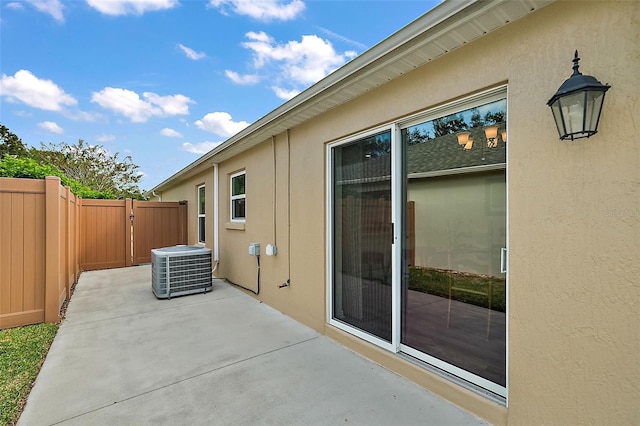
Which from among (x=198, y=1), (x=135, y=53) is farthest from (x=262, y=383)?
(x=135, y=53)

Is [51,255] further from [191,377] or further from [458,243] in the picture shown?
[458,243]

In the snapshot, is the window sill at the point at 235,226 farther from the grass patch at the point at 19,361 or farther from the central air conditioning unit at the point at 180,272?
the grass patch at the point at 19,361

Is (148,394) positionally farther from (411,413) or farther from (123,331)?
(411,413)

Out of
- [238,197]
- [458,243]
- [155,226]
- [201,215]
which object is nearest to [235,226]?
[238,197]

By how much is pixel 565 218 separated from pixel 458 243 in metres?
3.31


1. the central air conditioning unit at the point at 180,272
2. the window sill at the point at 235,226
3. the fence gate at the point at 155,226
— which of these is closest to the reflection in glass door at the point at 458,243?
the window sill at the point at 235,226

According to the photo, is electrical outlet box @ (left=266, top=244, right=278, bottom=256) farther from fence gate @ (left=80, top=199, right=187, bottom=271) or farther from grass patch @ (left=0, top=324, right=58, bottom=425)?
fence gate @ (left=80, top=199, right=187, bottom=271)

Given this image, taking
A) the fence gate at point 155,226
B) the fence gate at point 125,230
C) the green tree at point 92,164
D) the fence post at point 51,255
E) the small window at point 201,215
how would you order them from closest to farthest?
the fence post at point 51,255 < the fence gate at point 125,230 < the small window at point 201,215 < the fence gate at point 155,226 < the green tree at point 92,164

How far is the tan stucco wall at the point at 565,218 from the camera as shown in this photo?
5.30 ft

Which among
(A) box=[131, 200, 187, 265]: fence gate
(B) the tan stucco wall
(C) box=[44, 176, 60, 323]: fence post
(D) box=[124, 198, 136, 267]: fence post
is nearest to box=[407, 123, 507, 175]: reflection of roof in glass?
(B) the tan stucco wall

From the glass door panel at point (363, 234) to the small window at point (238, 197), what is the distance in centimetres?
306

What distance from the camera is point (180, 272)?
5.77 metres

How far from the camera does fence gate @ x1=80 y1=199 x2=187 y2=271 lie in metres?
8.87

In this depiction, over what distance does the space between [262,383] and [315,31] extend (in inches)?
280
